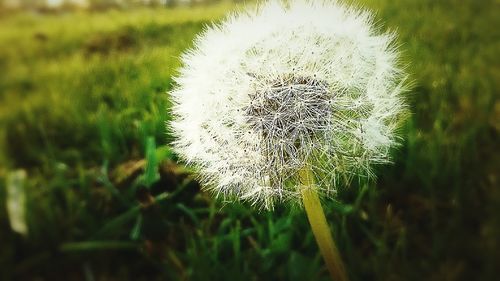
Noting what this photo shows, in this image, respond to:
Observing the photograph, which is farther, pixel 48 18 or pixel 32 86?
pixel 48 18

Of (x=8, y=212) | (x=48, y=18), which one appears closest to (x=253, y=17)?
(x=8, y=212)

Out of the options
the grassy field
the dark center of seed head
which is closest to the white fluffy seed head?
the dark center of seed head

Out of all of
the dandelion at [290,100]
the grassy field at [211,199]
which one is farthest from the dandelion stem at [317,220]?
the grassy field at [211,199]

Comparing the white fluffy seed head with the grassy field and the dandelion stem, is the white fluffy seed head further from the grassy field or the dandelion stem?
the grassy field

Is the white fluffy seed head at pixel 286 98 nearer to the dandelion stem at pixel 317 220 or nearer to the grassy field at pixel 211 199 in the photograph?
the dandelion stem at pixel 317 220

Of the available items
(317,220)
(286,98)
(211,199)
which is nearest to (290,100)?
(286,98)

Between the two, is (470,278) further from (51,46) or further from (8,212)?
(51,46)
